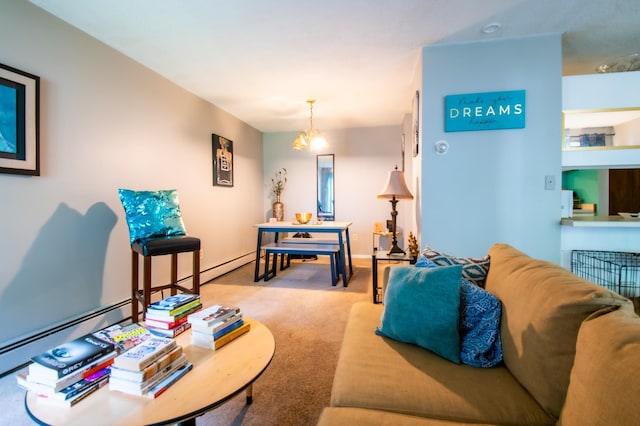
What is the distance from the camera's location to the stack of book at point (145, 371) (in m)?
0.96

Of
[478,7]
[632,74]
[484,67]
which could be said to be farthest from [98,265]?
[632,74]

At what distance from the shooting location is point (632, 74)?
224 cm

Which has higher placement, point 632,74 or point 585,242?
point 632,74

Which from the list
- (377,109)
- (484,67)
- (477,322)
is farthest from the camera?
(377,109)

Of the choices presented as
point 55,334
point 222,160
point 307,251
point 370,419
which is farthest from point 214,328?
point 222,160

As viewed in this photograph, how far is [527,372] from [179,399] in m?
1.15

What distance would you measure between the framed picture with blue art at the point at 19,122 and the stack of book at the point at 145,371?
1.60 m

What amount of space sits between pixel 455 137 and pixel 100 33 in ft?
9.70

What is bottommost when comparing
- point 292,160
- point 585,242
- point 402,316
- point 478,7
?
point 402,316

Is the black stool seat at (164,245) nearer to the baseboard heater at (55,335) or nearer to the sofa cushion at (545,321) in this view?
the baseboard heater at (55,335)

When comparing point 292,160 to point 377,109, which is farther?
point 292,160

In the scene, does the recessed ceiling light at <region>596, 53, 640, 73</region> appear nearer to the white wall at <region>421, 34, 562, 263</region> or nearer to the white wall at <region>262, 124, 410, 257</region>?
the white wall at <region>421, 34, 562, 263</region>

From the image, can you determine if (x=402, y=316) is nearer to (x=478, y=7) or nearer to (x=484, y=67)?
(x=478, y=7)

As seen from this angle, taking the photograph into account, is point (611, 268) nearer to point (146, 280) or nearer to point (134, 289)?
point (146, 280)
